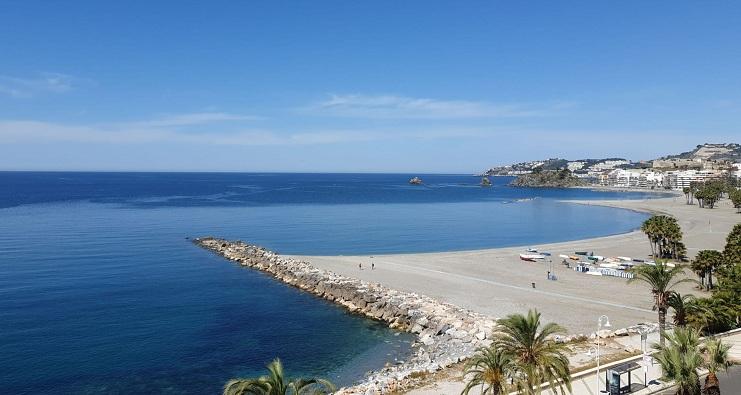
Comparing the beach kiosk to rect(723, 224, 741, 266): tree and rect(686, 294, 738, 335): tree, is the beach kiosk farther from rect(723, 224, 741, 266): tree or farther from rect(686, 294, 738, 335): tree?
rect(723, 224, 741, 266): tree

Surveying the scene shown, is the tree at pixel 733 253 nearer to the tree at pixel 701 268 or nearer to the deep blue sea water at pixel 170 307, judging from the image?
the tree at pixel 701 268

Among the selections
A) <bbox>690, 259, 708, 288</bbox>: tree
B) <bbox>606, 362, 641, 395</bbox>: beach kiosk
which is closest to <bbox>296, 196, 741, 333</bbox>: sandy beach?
→ <bbox>690, 259, 708, 288</bbox>: tree

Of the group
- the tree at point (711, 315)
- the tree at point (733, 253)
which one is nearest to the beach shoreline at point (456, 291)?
the tree at point (733, 253)

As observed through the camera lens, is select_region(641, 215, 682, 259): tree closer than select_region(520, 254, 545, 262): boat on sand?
Answer: Yes

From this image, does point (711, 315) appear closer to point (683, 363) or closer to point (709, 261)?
point (683, 363)

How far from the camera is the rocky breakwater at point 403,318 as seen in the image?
99.0ft

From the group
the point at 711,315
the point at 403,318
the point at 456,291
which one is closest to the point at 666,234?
the point at 456,291

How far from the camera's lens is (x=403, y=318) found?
138ft

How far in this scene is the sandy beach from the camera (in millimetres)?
42844

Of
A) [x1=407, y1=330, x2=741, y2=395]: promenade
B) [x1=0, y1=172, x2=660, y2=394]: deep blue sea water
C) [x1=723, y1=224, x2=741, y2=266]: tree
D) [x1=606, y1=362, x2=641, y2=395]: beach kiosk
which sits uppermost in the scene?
[x1=723, y1=224, x2=741, y2=266]: tree

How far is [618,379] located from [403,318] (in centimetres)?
2160

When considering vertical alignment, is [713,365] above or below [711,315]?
above

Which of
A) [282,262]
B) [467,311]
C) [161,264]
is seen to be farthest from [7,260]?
[467,311]

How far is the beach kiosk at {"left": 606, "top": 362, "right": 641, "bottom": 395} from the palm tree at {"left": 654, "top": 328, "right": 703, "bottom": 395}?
7.49ft
